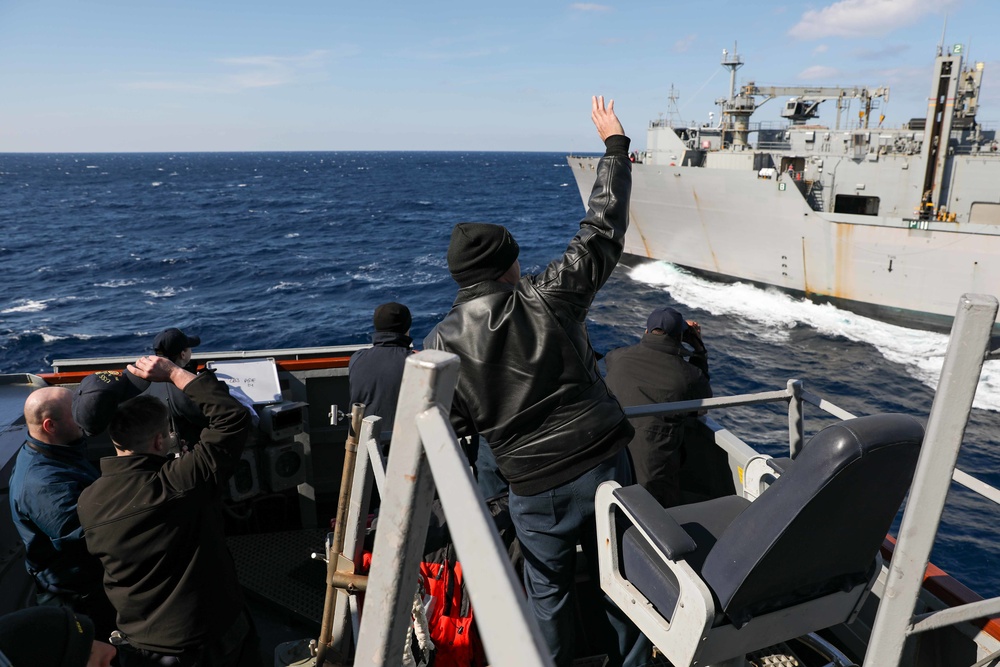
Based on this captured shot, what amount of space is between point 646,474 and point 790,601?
1608 mm

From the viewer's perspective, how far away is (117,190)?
83000 mm

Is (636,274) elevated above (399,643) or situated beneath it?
situated beneath

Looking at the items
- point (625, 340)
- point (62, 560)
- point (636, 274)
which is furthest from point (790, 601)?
point (636, 274)

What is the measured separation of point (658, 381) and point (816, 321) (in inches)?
863

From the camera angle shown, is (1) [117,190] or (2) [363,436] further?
(1) [117,190]

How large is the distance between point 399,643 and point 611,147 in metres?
1.98

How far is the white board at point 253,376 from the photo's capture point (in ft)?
15.8

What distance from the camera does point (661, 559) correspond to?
229cm

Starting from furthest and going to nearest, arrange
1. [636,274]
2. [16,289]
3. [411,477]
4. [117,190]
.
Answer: [117,190]
[636,274]
[16,289]
[411,477]

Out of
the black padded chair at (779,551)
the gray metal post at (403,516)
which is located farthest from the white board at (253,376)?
the gray metal post at (403,516)

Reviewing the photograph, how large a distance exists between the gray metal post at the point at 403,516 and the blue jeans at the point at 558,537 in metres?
1.34

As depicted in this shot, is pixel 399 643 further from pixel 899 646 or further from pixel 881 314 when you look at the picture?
pixel 881 314

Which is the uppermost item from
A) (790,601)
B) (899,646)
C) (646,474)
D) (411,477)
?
(411,477)

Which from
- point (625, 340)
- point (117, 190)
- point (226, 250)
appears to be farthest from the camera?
point (117, 190)
